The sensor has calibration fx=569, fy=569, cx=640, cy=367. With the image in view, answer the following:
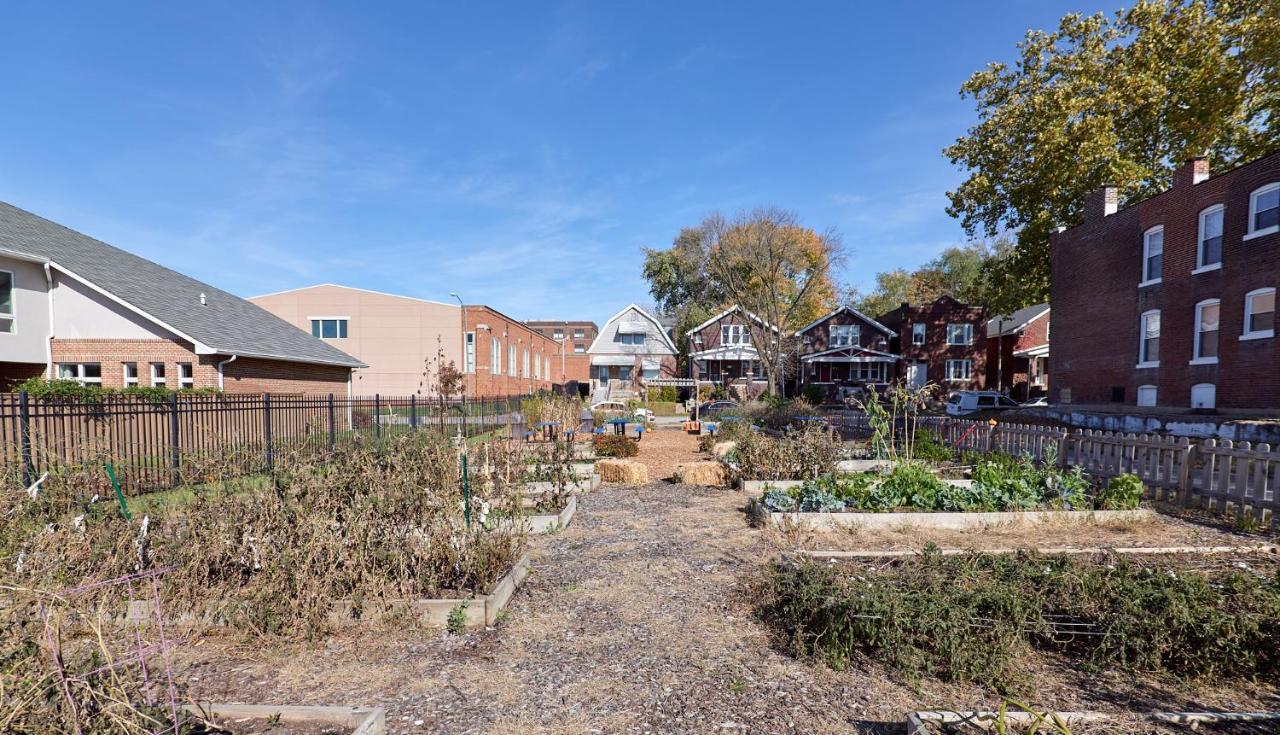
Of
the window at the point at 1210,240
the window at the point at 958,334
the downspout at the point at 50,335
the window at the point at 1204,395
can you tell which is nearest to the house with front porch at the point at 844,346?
the window at the point at 958,334

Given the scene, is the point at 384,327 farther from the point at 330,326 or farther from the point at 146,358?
the point at 146,358

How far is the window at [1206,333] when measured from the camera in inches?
723

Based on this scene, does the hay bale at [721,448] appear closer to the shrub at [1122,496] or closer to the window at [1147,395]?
the shrub at [1122,496]

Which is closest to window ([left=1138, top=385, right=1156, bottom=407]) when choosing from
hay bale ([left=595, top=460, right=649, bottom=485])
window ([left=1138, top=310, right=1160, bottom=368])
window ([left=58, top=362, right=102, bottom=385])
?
window ([left=1138, top=310, right=1160, bottom=368])

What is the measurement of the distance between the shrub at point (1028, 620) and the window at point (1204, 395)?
1904cm

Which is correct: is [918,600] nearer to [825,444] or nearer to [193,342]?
[825,444]

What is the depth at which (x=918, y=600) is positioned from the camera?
4.18 m

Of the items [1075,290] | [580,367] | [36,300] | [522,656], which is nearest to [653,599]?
[522,656]

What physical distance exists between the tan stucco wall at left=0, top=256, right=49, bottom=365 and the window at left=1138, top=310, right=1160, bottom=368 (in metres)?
36.6

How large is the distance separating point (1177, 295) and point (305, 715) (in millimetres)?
26495

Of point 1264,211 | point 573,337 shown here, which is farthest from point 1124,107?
point 573,337

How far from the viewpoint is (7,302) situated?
16.4 metres

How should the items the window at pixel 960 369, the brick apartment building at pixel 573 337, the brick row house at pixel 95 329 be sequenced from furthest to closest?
the brick apartment building at pixel 573 337 < the window at pixel 960 369 < the brick row house at pixel 95 329

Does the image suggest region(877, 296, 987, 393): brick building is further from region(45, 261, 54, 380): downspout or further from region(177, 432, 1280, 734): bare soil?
region(45, 261, 54, 380): downspout
